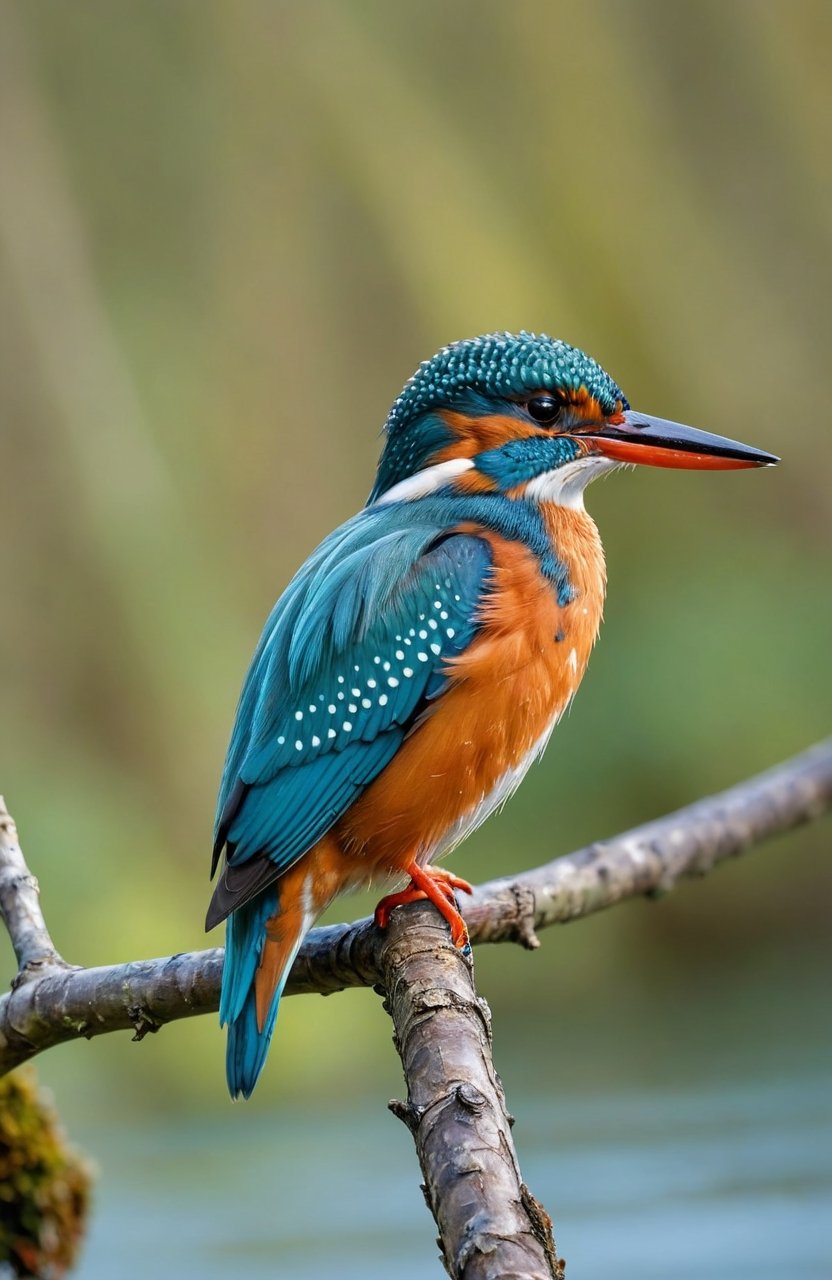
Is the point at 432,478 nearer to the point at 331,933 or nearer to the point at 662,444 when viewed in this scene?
the point at 662,444

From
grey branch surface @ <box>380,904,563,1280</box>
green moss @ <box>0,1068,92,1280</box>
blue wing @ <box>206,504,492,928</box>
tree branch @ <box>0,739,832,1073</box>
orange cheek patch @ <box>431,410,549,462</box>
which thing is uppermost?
orange cheek patch @ <box>431,410,549,462</box>

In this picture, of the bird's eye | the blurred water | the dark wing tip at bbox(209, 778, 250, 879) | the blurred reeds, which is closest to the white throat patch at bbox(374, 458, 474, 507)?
the bird's eye

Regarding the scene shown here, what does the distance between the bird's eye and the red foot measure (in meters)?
0.58

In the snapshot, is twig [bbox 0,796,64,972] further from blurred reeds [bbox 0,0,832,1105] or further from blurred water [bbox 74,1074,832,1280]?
blurred reeds [bbox 0,0,832,1105]

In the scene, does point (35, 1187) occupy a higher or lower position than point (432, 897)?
lower

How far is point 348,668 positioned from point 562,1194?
1041 millimetres

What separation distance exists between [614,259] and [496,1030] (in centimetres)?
251

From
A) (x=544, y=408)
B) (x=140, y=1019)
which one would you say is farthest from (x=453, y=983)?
(x=544, y=408)

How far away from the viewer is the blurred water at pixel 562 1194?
220cm

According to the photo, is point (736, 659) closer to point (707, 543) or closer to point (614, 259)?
point (707, 543)

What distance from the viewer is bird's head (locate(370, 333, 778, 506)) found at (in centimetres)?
197

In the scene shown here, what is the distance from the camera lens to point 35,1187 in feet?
6.10

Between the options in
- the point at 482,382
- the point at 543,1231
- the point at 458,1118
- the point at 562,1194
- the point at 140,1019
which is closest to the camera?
the point at 543,1231

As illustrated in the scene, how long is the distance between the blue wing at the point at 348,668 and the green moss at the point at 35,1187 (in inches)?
16.7
